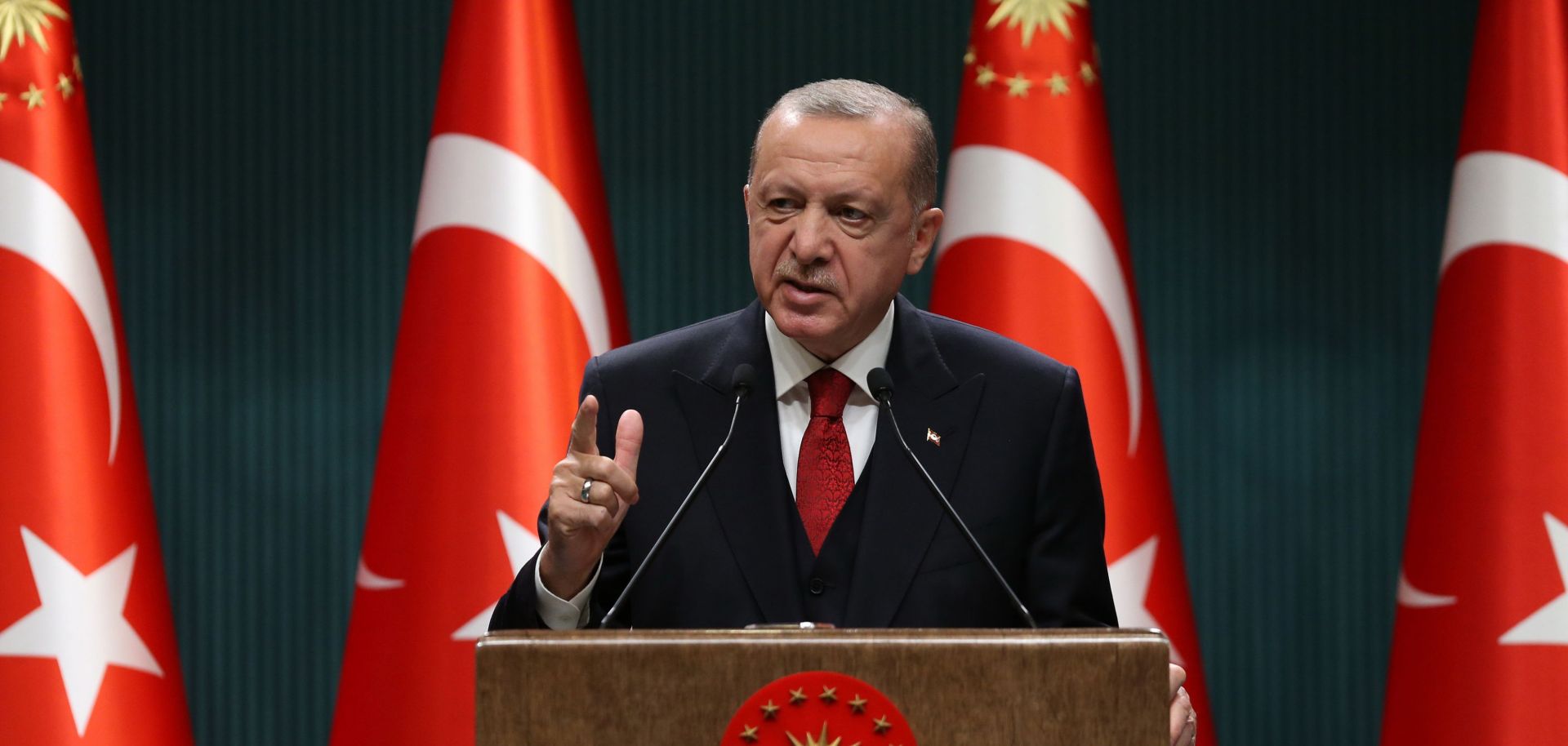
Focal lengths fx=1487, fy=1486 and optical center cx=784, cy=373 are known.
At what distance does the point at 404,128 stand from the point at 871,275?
2596 millimetres

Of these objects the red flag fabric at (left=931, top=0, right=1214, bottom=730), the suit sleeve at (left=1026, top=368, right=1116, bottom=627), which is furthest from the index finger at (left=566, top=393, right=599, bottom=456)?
the red flag fabric at (left=931, top=0, right=1214, bottom=730)

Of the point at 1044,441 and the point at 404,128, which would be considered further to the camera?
the point at 404,128

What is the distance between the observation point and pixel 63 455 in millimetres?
3064

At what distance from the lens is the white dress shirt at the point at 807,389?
1864mm

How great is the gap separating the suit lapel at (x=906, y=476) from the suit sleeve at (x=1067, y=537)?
12cm

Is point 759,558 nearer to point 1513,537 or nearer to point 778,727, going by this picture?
point 778,727

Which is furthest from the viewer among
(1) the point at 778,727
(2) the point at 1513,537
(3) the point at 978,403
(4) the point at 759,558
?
(2) the point at 1513,537

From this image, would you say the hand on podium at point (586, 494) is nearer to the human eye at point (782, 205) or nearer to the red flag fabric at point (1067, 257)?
the human eye at point (782, 205)

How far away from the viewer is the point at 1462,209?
10.4ft

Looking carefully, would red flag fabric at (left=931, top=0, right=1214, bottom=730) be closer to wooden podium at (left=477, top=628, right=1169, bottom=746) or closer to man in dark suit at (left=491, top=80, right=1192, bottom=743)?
man in dark suit at (left=491, top=80, right=1192, bottom=743)

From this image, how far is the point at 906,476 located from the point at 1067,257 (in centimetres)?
153

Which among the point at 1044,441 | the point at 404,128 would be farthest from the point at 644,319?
the point at 1044,441

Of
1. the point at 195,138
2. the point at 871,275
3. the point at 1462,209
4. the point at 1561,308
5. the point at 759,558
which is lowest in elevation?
the point at 759,558

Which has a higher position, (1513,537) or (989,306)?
(989,306)
